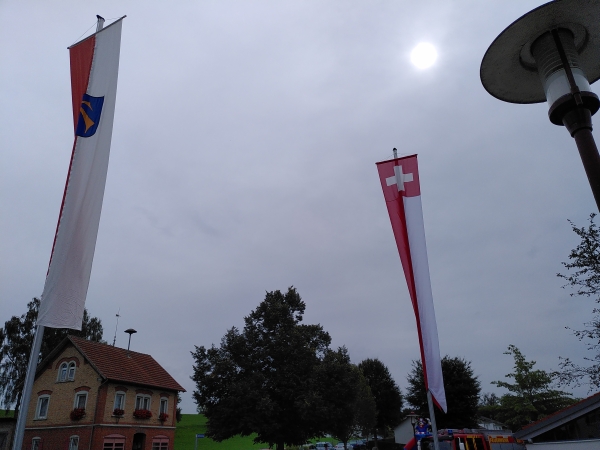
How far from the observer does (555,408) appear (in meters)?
36.8

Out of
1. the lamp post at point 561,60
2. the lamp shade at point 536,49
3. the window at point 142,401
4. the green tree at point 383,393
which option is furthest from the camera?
the green tree at point 383,393

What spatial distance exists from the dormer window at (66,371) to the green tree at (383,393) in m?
37.3

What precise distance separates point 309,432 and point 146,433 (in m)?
13.7

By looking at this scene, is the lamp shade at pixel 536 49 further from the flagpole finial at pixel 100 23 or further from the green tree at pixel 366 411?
the green tree at pixel 366 411

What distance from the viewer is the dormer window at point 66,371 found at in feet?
111

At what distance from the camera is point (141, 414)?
34.5 meters

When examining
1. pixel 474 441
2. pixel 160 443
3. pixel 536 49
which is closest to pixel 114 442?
pixel 160 443

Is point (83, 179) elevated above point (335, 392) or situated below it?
above

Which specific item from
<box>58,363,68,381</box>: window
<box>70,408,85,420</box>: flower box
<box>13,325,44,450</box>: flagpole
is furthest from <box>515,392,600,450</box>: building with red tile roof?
<box>58,363,68,381</box>: window

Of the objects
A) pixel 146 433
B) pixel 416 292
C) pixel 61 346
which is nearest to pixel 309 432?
pixel 146 433

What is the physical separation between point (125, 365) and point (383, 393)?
122ft

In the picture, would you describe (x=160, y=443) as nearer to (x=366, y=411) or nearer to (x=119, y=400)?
(x=119, y=400)

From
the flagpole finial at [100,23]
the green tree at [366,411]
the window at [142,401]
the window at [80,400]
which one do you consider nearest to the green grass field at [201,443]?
the green tree at [366,411]

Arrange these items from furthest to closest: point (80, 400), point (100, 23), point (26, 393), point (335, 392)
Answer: point (80, 400)
point (335, 392)
point (100, 23)
point (26, 393)
